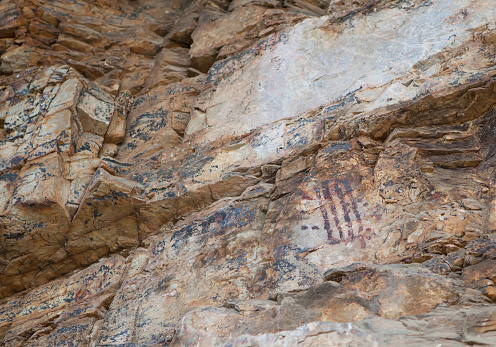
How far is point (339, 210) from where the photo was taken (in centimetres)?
606

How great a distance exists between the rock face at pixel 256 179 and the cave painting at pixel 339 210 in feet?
0.07

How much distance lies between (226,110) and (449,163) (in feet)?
→ 12.4

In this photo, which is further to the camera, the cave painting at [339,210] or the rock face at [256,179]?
the cave painting at [339,210]

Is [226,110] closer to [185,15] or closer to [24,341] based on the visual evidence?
[185,15]

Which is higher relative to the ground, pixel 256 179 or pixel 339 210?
pixel 256 179

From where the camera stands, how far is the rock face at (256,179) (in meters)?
5.06

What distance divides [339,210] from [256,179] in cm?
166

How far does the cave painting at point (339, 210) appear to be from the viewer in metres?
5.83

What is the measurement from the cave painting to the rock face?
0.02m

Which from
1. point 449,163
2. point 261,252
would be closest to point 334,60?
point 449,163

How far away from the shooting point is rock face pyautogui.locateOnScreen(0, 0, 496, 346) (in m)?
5.06

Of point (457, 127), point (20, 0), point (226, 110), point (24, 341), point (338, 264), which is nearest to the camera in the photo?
point (338, 264)

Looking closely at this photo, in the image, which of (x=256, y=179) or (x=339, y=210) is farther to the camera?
(x=256, y=179)

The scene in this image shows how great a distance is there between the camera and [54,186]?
791 cm
